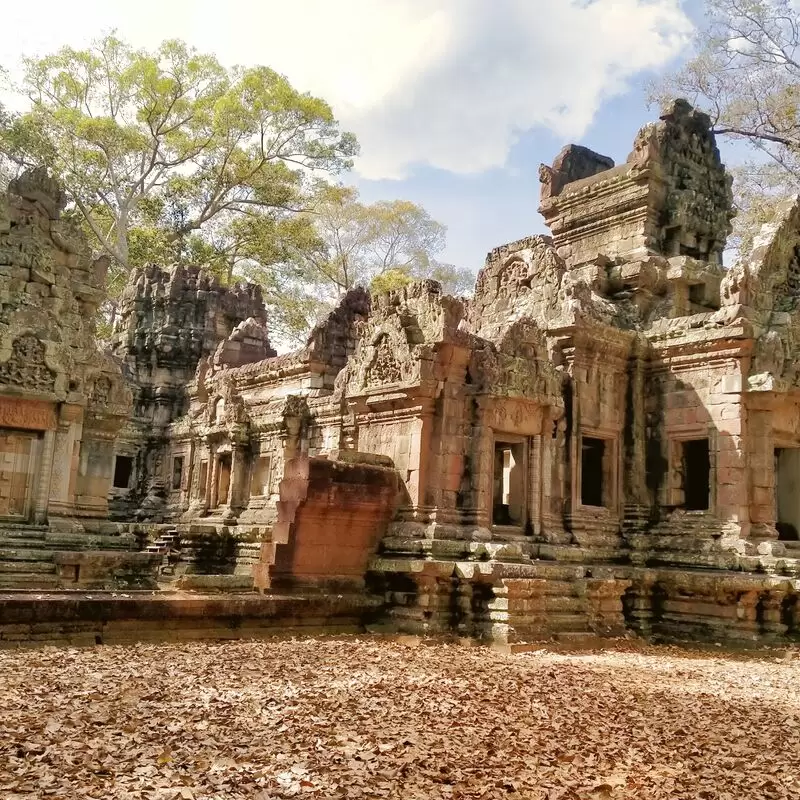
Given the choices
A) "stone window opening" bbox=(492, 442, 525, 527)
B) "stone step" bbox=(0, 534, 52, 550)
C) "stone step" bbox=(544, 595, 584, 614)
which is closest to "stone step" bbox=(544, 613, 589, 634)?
"stone step" bbox=(544, 595, 584, 614)

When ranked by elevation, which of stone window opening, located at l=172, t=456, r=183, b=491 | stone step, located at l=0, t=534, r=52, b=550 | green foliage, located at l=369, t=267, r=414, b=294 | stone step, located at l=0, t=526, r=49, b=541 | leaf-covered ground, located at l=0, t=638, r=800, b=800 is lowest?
leaf-covered ground, located at l=0, t=638, r=800, b=800

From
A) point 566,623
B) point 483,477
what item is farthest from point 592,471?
point 566,623

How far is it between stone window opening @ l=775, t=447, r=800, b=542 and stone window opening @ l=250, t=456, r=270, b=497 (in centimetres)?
1268

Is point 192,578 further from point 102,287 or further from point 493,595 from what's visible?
point 102,287

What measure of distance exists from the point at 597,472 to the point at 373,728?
9.79 metres

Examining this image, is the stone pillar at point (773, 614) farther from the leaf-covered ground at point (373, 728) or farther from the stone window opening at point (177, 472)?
the stone window opening at point (177, 472)

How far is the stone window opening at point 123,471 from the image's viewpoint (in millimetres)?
30422

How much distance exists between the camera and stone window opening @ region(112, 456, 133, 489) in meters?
30.4

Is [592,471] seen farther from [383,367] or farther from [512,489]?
[383,367]

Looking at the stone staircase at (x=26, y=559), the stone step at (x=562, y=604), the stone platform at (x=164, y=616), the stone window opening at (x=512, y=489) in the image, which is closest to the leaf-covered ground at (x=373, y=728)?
the stone platform at (x=164, y=616)

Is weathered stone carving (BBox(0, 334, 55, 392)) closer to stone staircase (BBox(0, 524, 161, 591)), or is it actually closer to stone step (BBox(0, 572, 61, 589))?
stone staircase (BBox(0, 524, 161, 591))

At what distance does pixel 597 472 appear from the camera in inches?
603

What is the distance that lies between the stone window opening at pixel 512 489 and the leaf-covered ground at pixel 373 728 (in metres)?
4.49

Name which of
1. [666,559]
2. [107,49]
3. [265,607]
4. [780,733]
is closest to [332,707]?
[780,733]
